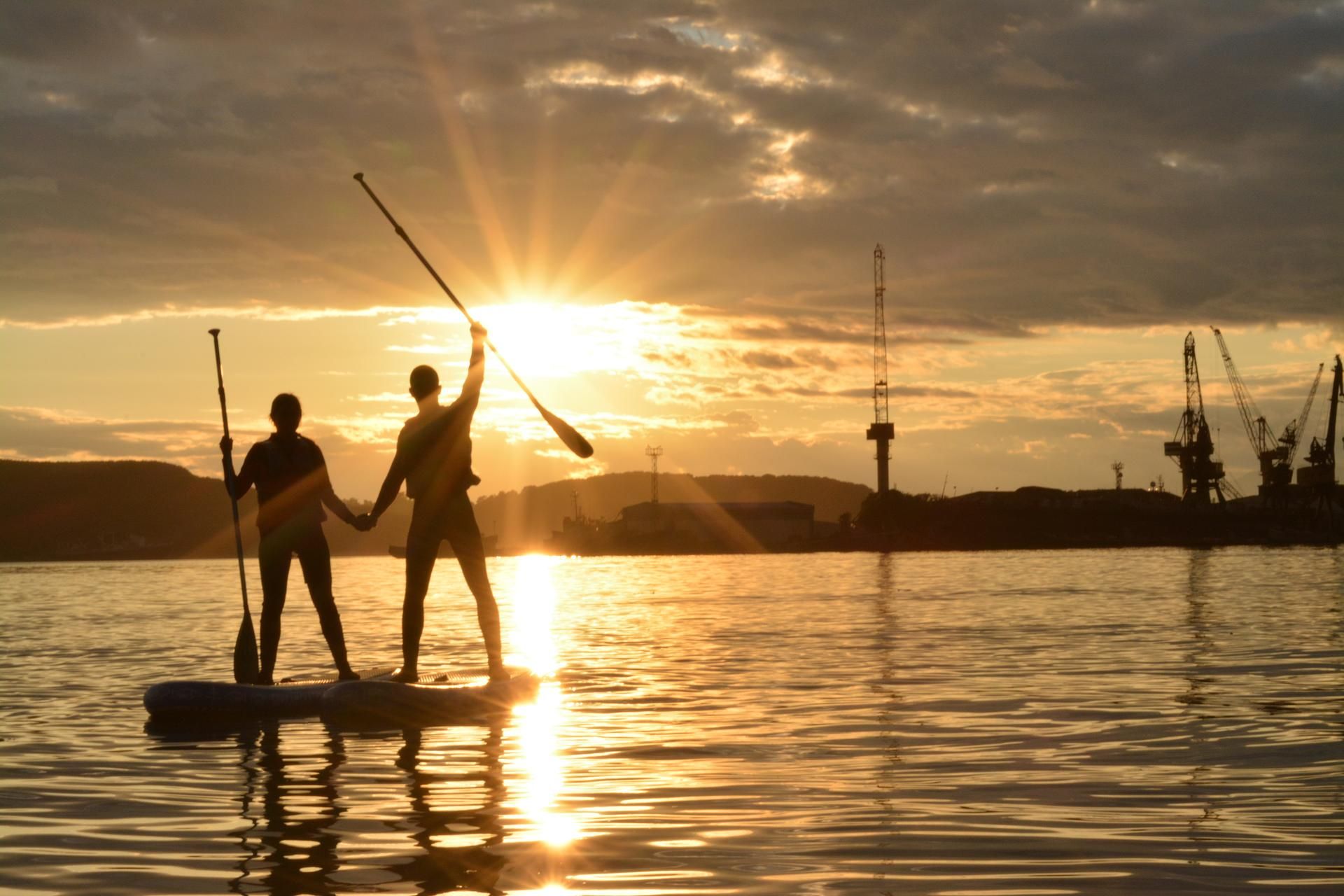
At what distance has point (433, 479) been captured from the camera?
39.7ft

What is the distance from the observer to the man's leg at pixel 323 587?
12.2m

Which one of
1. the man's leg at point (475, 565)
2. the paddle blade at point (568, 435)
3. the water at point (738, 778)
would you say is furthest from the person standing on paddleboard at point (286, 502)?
the paddle blade at point (568, 435)

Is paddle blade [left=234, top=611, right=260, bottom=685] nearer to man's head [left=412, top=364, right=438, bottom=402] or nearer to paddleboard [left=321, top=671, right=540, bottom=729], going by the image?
paddleboard [left=321, top=671, right=540, bottom=729]

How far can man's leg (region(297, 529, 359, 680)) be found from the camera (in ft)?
40.0

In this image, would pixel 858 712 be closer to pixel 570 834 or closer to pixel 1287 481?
pixel 570 834

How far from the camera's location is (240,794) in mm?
8289

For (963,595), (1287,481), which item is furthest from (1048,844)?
(1287,481)

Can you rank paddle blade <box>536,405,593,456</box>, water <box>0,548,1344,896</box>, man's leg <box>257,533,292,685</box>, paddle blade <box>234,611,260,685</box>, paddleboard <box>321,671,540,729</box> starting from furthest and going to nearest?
paddle blade <box>536,405,593,456</box>
paddle blade <box>234,611,260,685</box>
man's leg <box>257,533,292,685</box>
paddleboard <box>321,671,540,729</box>
water <box>0,548,1344,896</box>

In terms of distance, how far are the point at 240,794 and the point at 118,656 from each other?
484 inches

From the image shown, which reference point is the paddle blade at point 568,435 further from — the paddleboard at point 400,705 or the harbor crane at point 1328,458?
the harbor crane at point 1328,458

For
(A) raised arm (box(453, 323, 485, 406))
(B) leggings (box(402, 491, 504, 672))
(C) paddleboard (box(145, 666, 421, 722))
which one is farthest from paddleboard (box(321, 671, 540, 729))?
(A) raised arm (box(453, 323, 485, 406))

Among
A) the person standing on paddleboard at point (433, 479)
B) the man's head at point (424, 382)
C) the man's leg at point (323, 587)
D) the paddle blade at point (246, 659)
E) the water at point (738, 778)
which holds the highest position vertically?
the man's head at point (424, 382)

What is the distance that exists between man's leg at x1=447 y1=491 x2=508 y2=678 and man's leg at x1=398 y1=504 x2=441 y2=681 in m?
0.20

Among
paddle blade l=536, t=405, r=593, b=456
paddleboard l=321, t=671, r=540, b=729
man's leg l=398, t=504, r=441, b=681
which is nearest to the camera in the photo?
paddleboard l=321, t=671, r=540, b=729
